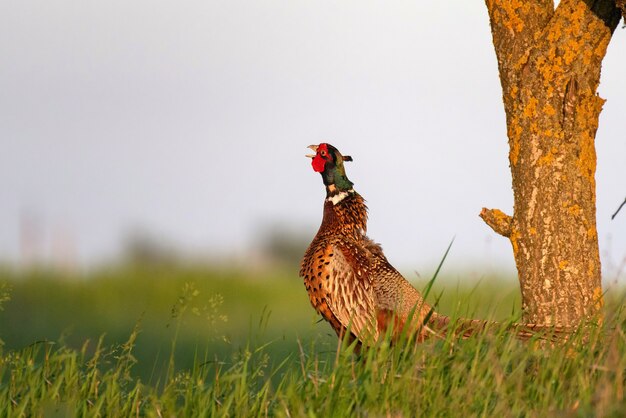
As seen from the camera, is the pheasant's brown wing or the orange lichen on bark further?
the pheasant's brown wing

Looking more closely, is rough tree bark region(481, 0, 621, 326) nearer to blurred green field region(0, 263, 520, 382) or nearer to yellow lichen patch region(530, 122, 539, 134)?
yellow lichen patch region(530, 122, 539, 134)

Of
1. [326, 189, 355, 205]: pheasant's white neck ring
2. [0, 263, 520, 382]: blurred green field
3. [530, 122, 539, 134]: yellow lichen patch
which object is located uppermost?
[530, 122, 539, 134]: yellow lichen patch

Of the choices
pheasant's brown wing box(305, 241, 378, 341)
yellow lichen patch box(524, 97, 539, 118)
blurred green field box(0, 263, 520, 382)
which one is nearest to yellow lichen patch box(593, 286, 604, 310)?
yellow lichen patch box(524, 97, 539, 118)

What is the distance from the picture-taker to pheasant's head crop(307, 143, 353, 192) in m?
7.81

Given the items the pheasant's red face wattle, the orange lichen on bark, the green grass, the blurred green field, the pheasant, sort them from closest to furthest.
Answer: the green grass → the orange lichen on bark → the pheasant → the pheasant's red face wattle → the blurred green field

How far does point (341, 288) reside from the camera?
291 inches

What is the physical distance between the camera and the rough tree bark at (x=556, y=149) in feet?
21.8

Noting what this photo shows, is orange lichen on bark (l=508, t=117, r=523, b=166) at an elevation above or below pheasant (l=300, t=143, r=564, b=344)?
above

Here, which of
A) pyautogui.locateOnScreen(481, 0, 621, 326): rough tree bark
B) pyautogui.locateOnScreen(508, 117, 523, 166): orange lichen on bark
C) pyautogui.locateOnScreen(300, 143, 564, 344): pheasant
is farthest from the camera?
pyautogui.locateOnScreen(300, 143, 564, 344): pheasant

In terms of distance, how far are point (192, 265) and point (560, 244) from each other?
11147 millimetres

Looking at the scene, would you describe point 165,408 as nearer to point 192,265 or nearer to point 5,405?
point 5,405

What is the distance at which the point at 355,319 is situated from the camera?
7391mm

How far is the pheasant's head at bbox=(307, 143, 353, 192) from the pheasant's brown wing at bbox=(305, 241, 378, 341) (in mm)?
647

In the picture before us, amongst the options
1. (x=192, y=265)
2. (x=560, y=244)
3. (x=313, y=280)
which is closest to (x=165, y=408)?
(x=313, y=280)
